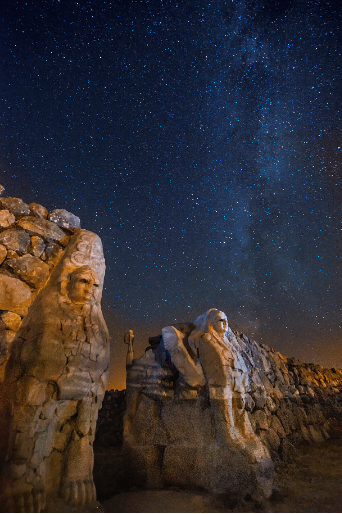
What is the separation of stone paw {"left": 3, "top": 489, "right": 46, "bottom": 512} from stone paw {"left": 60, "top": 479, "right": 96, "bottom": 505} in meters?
0.28

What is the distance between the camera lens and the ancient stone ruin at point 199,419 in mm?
4195

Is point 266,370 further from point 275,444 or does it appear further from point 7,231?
point 7,231

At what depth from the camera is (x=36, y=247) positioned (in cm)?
404

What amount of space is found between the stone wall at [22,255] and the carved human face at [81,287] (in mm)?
442

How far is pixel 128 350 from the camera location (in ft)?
19.0

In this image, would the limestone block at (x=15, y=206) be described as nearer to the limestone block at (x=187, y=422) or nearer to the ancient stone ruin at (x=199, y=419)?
the ancient stone ruin at (x=199, y=419)

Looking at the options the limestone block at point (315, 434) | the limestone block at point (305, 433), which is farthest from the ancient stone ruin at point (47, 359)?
the limestone block at point (315, 434)

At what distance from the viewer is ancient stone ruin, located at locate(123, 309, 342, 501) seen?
13.8 ft

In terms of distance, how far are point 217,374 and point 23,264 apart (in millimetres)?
3534

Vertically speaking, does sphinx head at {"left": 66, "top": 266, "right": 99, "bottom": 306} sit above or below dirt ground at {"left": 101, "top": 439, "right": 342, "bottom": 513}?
above

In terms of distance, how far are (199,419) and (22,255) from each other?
12.5ft

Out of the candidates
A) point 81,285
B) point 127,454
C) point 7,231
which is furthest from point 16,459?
point 7,231

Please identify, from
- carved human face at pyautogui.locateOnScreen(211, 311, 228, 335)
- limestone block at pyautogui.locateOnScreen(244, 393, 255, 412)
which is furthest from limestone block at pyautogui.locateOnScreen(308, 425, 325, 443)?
carved human face at pyautogui.locateOnScreen(211, 311, 228, 335)

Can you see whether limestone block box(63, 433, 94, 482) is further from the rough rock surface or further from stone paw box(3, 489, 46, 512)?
the rough rock surface
